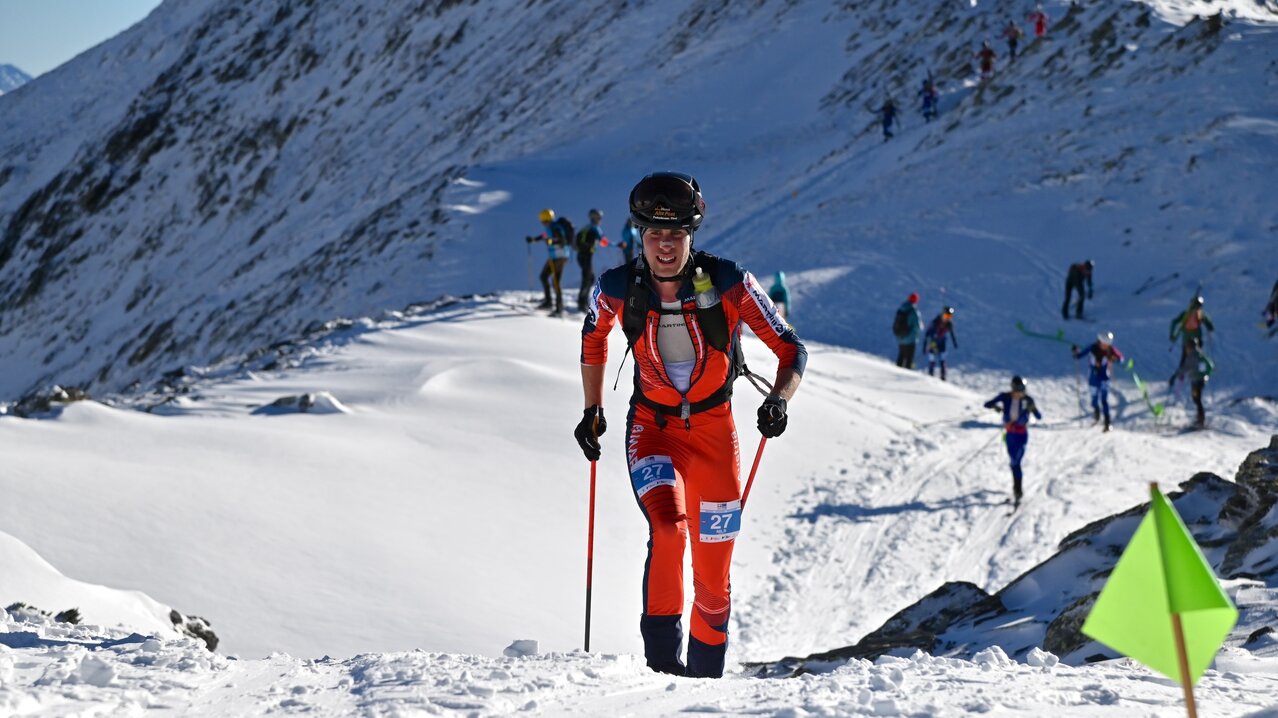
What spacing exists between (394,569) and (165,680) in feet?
14.0

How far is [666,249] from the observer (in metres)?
5.59

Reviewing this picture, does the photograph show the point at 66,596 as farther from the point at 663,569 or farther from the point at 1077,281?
the point at 1077,281

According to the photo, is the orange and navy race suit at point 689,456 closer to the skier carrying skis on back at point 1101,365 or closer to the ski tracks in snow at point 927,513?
the ski tracks in snow at point 927,513

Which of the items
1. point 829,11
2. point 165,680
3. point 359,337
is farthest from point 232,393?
point 829,11

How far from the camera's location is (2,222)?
3086 inches

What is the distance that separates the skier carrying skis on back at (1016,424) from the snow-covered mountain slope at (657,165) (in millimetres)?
10089

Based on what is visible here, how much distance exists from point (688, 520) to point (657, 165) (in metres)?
36.7

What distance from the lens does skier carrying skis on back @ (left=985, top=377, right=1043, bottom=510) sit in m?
13.5

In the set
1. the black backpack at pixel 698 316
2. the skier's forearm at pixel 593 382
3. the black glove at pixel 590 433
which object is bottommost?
the black glove at pixel 590 433

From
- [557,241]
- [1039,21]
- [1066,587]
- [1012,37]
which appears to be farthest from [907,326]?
[1039,21]

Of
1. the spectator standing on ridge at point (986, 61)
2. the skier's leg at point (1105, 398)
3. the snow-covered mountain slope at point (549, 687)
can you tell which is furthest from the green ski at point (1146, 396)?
the spectator standing on ridge at point (986, 61)

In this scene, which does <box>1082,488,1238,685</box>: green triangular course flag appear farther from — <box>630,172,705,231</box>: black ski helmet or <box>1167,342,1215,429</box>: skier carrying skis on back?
<box>1167,342,1215,429</box>: skier carrying skis on back

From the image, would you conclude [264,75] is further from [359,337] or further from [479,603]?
[479,603]

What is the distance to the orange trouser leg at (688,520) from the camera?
5480 millimetres
